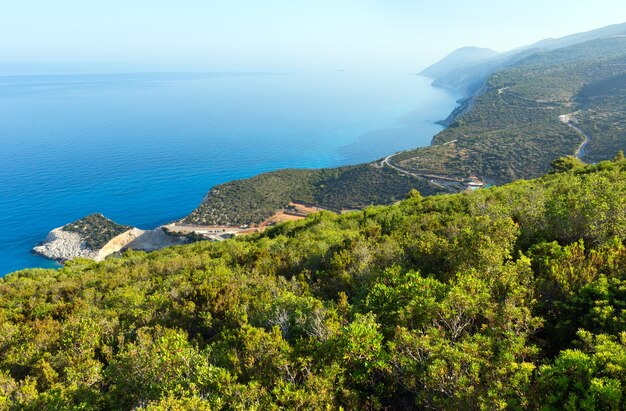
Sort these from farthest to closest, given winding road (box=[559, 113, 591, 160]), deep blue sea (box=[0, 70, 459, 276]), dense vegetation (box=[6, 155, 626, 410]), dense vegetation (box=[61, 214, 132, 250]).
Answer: deep blue sea (box=[0, 70, 459, 276]) → winding road (box=[559, 113, 591, 160]) → dense vegetation (box=[61, 214, 132, 250]) → dense vegetation (box=[6, 155, 626, 410])

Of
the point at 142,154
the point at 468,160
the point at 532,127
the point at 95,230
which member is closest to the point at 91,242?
the point at 95,230

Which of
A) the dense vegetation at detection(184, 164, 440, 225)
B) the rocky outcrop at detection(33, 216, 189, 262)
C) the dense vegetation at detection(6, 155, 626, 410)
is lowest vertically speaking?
the rocky outcrop at detection(33, 216, 189, 262)

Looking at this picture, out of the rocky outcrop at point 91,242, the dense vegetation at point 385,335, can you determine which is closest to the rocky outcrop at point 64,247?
the rocky outcrop at point 91,242

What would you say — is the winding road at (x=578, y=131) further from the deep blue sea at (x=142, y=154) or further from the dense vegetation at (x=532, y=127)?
the deep blue sea at (x=142, y=154)

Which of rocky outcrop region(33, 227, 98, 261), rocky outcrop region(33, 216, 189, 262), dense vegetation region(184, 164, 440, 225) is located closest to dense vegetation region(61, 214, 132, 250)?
rocky outcrop region(33, 216, 189, 262)

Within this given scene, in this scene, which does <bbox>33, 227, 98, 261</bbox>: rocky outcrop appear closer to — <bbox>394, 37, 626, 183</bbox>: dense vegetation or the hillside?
the hillside
